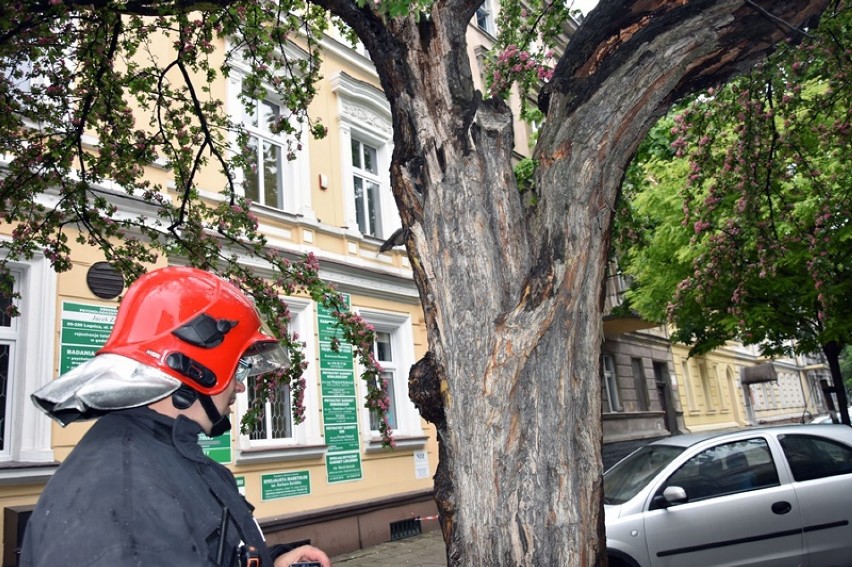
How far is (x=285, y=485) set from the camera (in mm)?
9430

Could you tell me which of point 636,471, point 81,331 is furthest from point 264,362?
point 81,331

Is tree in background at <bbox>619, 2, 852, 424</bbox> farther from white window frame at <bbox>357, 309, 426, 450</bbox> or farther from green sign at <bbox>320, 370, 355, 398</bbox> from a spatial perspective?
green sign at <bbox>320, 370, 355, 398</bbox>

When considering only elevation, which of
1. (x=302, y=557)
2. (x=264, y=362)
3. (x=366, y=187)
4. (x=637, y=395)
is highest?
(x=366, y=187)

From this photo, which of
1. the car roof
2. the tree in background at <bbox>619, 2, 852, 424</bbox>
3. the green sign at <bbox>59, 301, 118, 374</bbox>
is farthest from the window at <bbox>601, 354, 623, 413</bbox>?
the green sign at <bbox>59, 301, 118, 374</bbox>

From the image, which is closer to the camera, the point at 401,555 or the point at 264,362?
the point at 264,362

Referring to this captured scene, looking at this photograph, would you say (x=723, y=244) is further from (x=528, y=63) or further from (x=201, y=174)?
(x=201, y=174)

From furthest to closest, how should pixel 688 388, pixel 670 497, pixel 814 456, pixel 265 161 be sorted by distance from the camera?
pixel 688 388 → pixel 265 161 → pixel 814 456 → pixel 670 497

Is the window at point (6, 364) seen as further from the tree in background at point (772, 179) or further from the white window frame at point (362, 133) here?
the tree in background at point (772, 179)

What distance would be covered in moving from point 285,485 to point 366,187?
6.07 metres

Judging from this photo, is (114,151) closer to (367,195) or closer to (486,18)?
(367,195)

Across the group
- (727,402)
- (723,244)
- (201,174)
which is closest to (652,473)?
(723,244)

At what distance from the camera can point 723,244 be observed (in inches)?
257

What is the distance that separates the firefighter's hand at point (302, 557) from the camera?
179cm

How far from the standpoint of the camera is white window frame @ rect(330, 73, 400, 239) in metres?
12.2
